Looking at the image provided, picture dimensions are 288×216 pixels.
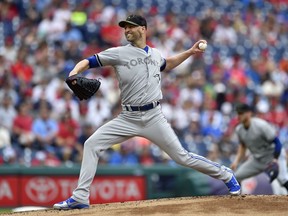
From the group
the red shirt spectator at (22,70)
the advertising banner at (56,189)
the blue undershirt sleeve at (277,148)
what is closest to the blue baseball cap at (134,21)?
the blue undershirt sleeve at (277,148)

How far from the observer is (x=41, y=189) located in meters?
13.7

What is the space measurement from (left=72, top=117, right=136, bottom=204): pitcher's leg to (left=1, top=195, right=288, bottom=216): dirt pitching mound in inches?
8.8

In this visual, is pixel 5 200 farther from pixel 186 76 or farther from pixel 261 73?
pixel 261 73

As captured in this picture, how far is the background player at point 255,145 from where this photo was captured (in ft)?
37.1

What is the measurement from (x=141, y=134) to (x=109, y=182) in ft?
18.3

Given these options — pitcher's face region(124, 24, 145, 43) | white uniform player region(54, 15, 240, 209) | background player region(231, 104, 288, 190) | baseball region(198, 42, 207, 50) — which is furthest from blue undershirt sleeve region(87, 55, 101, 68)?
background player region(231, 104, 288, 190)

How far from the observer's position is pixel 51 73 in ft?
51.2

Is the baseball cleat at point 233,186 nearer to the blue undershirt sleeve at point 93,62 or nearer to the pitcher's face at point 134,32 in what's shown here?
the pitcher's face at point 134,32

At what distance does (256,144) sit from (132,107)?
12.5 feet

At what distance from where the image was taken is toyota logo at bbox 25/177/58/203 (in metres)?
13.6

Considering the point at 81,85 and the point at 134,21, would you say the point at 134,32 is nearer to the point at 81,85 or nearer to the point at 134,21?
the point at 134,21

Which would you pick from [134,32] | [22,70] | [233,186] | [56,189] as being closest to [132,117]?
[134,32]

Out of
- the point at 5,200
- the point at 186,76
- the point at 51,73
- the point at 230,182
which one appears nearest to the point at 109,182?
the point at 5,200

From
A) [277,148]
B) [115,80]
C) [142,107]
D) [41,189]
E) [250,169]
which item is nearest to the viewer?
[142,107]
